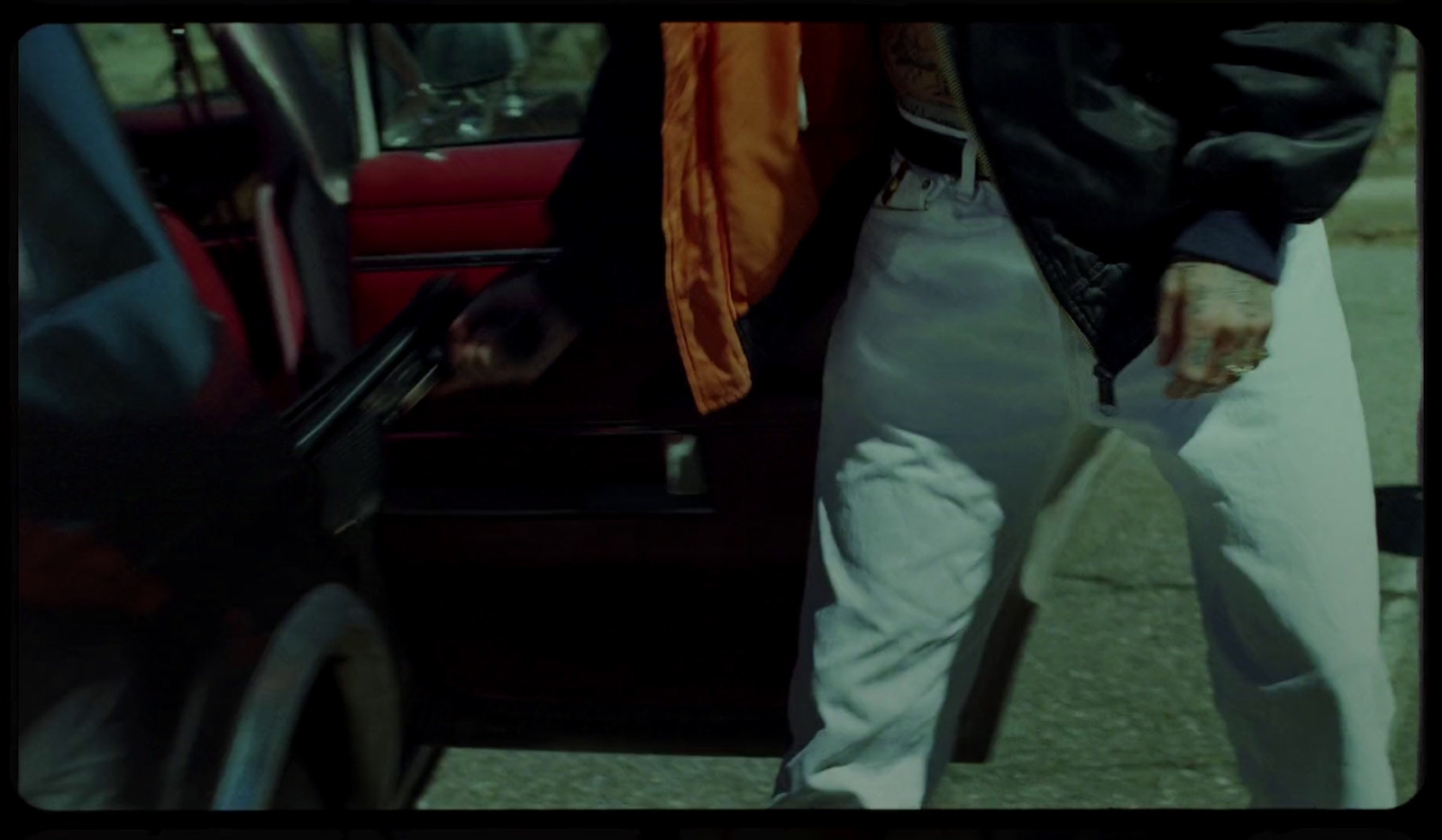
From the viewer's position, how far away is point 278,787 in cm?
205

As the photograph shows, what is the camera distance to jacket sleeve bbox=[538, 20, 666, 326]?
1.97m

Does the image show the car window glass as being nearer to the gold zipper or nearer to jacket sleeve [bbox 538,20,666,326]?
jacket sleeve [bbox 538,20,666,326]

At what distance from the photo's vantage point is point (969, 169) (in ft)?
6.45

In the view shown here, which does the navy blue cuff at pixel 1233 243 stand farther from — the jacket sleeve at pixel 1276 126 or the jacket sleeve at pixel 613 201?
the jacket sleeve at pixel 613 201

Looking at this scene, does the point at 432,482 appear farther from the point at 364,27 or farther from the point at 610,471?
the point at 364,27

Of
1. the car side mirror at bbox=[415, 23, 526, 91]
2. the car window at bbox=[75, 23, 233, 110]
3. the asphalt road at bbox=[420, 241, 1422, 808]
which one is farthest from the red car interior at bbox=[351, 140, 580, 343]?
the asphalt road at bbox=[420, 241, 1422, 808]

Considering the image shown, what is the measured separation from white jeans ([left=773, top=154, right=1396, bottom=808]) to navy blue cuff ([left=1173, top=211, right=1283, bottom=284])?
0.23 ft

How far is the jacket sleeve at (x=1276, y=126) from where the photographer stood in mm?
1790

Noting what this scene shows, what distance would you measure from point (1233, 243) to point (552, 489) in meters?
0.84

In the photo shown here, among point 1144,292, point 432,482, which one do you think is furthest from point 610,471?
point 1144,292

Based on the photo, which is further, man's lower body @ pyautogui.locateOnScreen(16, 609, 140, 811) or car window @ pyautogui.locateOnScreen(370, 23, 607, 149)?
car window @ pyautogui.locateOnScreen(370, 23, 607, 149)

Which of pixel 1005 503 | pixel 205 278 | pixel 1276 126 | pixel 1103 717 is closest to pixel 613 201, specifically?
pixel 205 278

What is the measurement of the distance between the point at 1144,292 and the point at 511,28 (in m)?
0.73
